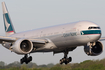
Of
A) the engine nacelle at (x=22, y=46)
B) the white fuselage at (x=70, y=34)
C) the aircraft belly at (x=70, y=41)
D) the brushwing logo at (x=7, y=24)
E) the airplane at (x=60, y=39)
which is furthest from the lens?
the brushwing logo at (x=7, y=24)

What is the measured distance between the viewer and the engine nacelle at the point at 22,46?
4197cm

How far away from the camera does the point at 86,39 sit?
40688 millimetres

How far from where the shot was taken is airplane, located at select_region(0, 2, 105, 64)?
134 feet

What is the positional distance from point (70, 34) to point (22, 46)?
25.9 ft

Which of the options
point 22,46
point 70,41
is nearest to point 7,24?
point 22,46

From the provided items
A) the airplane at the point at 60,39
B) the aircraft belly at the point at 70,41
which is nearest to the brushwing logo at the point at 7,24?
the airplane at the point at 60,39

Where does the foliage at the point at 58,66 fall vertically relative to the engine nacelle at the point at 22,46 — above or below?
below

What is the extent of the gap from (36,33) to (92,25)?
1203cm

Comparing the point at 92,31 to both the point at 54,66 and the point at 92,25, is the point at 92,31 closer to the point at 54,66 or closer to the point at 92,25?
the point at 92,25

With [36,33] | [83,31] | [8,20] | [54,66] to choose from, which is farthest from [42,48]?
[54,66]

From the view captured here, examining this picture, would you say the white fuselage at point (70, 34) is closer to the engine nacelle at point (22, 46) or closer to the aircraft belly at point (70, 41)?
the aircraft belly at point (70, 41)

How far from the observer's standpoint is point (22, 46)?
4359 centimetres

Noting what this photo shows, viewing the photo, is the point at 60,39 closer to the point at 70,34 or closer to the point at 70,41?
the point at 70,41

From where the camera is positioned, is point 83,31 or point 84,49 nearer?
point 83,31
